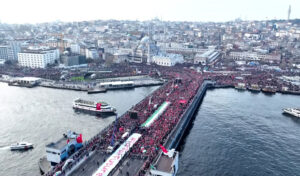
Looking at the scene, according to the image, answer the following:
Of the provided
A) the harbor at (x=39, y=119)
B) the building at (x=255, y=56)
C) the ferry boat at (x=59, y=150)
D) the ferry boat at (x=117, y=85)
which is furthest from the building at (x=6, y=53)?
the building at (x=255, y=56)

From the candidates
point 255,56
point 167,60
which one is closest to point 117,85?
point 167,60

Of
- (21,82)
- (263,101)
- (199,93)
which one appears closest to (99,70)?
(21,82)

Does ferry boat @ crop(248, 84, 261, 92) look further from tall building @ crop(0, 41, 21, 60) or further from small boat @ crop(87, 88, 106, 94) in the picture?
tall building @ crop(0, 41, 21, 60)

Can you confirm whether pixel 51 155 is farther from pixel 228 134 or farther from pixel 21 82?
pixel 21 82

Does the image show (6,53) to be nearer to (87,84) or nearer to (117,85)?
(87,84)

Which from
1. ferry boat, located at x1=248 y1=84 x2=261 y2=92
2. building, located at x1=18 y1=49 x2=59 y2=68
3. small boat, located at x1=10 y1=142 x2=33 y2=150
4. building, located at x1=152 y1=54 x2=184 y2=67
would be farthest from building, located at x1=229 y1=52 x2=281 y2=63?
small boat, located at x1=10 y1=142 x2=33 y2=150
